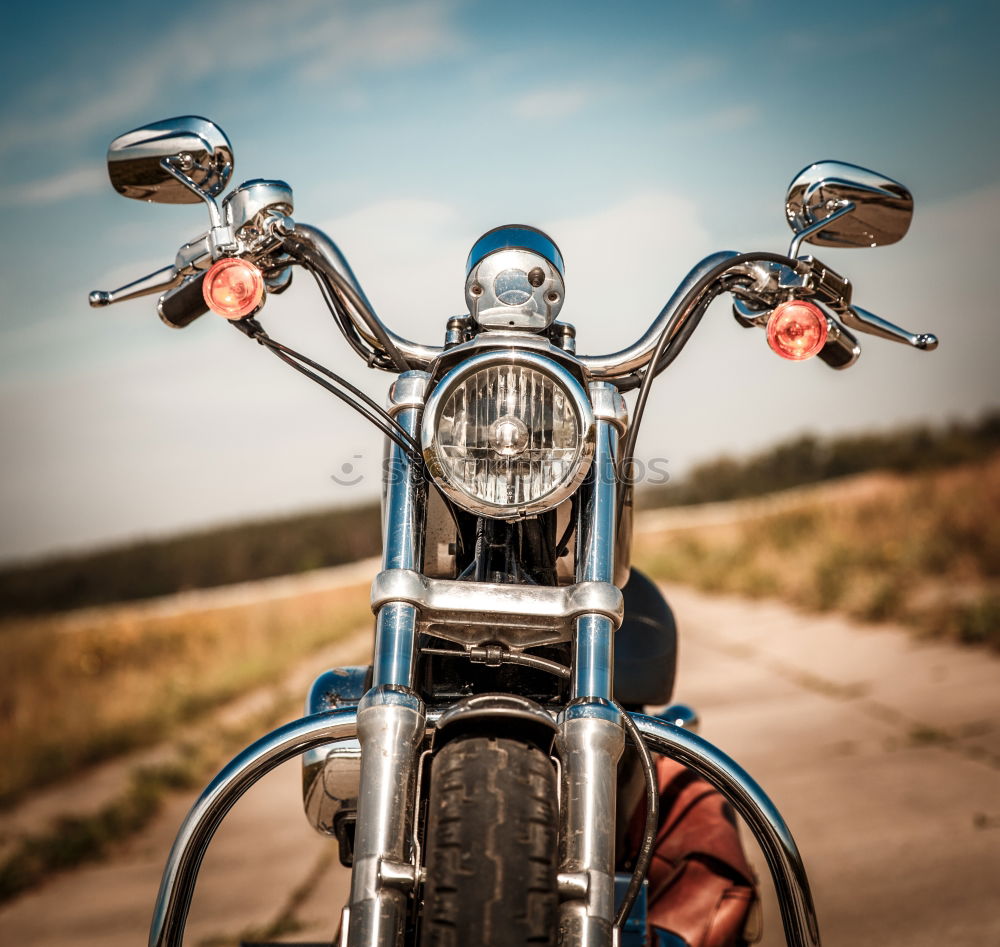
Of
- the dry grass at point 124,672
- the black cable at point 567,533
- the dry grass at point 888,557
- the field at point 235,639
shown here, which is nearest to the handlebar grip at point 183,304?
the black cable at point 567,533

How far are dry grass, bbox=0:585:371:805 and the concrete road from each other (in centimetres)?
170

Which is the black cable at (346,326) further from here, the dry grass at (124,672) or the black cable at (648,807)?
the dry grass at (124,672)

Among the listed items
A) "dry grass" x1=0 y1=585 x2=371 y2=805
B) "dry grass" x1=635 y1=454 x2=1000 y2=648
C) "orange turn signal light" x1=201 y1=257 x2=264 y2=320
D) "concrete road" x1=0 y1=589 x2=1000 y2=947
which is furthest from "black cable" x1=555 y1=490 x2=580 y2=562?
"dry grass" x1=635 y1=454 x2=1000 y2=648

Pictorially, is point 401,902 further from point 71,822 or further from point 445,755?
point 71,822

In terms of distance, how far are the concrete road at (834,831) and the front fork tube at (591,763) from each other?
222 cm

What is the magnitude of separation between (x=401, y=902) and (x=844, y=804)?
3.66 metres

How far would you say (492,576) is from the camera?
1.69 metres

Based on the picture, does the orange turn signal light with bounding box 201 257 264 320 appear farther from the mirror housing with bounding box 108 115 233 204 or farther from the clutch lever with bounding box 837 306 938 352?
the clutch lever with bounding box 837 306 938 352

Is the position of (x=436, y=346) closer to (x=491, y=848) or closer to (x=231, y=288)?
(x=231, y=288)

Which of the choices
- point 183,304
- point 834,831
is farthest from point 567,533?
point 834,831

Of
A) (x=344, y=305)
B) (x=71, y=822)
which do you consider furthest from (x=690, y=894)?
(x=71, y=822)

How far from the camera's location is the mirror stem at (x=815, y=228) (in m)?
1.90

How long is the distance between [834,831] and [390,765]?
331 centimetres

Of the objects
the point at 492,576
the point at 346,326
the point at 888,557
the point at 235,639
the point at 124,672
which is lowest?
the point at 492,576
